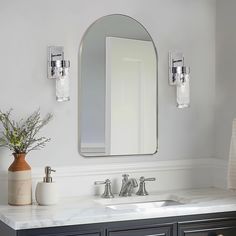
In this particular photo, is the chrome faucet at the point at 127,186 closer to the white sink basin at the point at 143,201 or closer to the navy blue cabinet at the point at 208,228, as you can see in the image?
the white sink basin at the point at 143,201

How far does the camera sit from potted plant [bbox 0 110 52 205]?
2.84 metres

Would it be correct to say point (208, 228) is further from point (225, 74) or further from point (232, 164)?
point (225, 74)

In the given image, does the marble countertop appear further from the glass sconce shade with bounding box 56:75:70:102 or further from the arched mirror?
the glass sconce shade with bounding box 56:75:70:102

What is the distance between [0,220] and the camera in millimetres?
2742

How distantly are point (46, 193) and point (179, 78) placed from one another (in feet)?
3.79

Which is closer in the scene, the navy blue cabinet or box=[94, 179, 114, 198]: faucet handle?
the navy blue cabinet

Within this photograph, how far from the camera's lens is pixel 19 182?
2838mm

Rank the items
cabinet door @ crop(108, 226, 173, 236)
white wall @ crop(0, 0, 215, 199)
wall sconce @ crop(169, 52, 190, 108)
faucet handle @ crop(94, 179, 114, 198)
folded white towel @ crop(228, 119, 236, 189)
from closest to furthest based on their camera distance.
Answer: cabinet door @ crop(108, 226, 173, 236), white wall @ crop(0, 0, 215, 199), faucet handle @ crop(94, 179, 114, 198), folded white towel @ crop(228, 119, 236, 189), wall sconce @ crop(169, 52, 190, 108)

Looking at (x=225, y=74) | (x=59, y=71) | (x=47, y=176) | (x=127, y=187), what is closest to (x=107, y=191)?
(x=127, y=187)

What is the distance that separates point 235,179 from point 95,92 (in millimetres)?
1009

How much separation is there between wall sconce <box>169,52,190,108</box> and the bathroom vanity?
24.4 inches

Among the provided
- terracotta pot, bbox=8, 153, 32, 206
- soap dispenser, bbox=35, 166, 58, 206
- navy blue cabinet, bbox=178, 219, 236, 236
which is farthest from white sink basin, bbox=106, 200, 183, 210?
terracotta pot, bbox=8, 153, 32, 206

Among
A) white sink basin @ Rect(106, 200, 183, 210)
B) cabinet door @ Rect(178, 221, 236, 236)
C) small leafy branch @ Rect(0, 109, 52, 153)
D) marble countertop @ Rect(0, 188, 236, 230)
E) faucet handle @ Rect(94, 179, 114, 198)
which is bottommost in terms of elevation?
cabinet door @ Rect(178, 221, 236, 236)

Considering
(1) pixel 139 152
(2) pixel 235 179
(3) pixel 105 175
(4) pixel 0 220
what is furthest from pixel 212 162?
(4) pixel 0 220
